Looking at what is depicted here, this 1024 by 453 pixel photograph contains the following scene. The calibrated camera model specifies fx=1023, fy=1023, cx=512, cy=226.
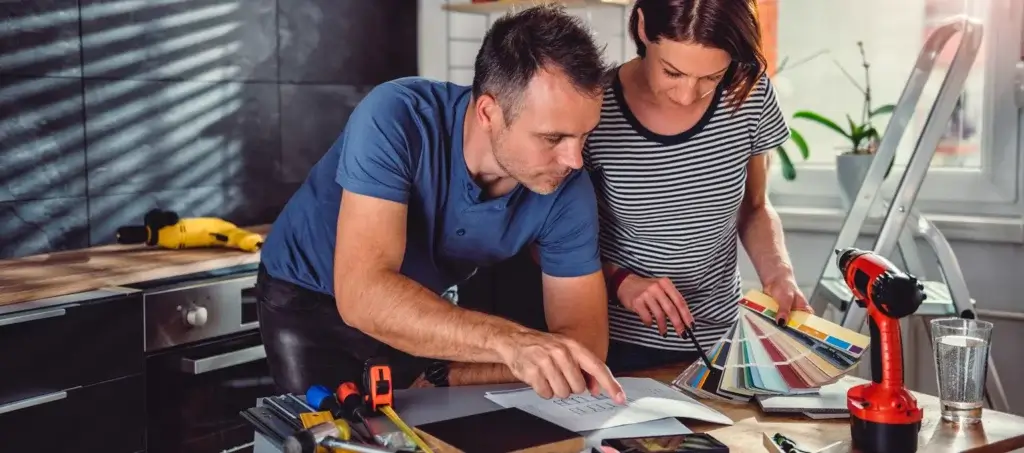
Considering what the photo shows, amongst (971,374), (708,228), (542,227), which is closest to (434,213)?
(542,227)

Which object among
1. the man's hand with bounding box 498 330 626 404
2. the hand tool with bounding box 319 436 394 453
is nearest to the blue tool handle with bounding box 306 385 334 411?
the hand tool with bounding box 319 436 394 453

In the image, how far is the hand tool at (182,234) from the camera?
264 centimetres

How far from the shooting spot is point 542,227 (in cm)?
172

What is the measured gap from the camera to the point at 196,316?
2400 mm

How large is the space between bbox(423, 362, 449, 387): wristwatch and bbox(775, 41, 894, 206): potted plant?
5.06 ft

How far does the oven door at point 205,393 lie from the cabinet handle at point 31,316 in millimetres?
279

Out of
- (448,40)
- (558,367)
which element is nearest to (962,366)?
(558,367)

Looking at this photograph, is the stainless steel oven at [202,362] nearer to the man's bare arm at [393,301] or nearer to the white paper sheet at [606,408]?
the man's bare arm at [393,301]

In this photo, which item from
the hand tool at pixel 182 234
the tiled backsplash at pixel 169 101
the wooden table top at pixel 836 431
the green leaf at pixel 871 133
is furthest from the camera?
the green leaf at pixel 871 133

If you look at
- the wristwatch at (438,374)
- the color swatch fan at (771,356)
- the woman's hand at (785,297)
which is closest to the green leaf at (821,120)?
the woman's hand at (785,297)

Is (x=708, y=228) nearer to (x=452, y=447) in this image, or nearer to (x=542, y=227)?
(x=542, y=227)

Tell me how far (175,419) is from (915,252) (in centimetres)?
189

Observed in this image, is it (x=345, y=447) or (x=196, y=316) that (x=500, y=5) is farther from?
(x=345, y=447)

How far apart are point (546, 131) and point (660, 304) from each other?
1.23 ft
